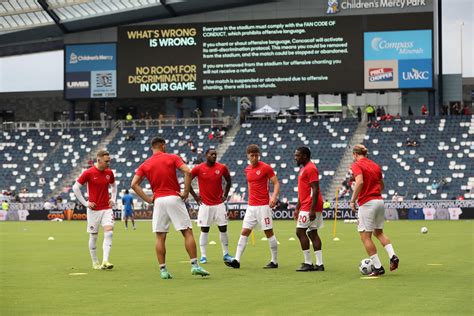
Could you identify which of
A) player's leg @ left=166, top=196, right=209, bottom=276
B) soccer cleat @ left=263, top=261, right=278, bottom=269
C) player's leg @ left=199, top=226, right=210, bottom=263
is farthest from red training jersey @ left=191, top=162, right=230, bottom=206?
player's leg @ left=166, top=196, right=209, bottom=276

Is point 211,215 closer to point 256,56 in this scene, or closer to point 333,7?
point 256,56

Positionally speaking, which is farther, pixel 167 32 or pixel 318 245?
pixel 167 32

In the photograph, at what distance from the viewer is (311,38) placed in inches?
2367

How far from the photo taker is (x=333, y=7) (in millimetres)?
60094

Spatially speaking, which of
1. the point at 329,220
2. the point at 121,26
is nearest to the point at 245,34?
the point at 121,26

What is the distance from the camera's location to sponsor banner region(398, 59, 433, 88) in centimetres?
5891

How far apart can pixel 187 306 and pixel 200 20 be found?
163 ft

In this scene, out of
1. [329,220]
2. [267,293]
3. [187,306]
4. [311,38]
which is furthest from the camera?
[311,38]

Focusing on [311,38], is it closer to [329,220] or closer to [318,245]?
[329,220]

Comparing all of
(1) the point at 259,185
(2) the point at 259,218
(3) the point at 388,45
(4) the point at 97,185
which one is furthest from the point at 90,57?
(2) the point at 259,218

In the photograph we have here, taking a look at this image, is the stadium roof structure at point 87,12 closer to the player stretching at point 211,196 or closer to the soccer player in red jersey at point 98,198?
the player stretching at point 211,196

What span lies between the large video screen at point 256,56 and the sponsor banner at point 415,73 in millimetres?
81

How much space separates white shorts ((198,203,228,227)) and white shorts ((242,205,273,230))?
1.10 meters

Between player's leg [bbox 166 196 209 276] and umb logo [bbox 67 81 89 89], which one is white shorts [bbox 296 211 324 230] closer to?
player's leg [bbox 166 196 209 276]
